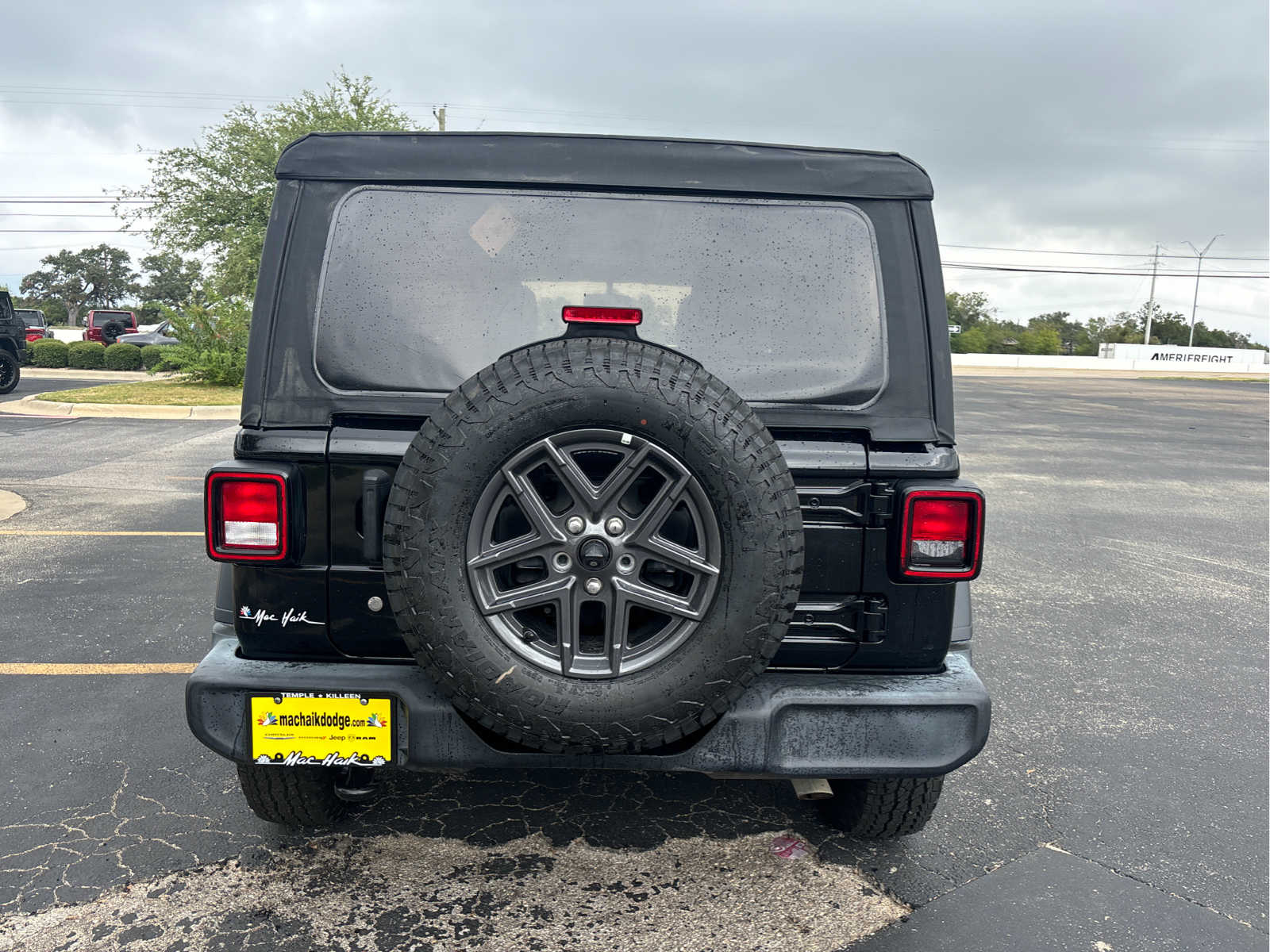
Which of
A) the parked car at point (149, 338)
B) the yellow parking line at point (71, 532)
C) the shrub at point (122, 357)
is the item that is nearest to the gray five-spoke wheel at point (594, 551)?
the yellow parking line at point (71, 532)

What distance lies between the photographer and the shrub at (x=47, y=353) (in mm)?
29453

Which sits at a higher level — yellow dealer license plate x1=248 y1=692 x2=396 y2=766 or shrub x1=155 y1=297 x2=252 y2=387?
shrub x1=155 y1=297 x2=252 y2=387

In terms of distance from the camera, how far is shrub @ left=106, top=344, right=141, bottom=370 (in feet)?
93.9

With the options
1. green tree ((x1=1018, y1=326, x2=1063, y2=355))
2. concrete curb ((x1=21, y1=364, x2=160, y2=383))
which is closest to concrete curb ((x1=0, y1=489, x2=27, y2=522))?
concrete curb ((x1=21, y1=364, x2=160, y2=383))

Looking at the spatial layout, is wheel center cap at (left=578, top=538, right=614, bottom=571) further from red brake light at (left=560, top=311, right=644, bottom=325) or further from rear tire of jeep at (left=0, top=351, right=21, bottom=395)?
rear tire of jeep at (left=0, top=351, right=21, bottom=395)

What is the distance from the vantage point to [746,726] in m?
2.35

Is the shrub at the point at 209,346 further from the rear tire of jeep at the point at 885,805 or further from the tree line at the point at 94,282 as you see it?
the tree line at the point at 94,282

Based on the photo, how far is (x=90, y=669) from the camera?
4.29 metres

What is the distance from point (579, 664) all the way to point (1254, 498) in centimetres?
1070

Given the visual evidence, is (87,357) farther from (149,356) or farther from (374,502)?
→ (374,502)

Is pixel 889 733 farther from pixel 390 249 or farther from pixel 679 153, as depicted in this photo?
pixel 390 249

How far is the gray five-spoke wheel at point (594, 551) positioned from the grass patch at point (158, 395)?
47.4 feet

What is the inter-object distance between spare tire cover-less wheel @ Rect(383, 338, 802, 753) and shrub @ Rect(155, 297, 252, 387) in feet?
62.1

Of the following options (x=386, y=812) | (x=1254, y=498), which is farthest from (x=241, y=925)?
(x=1254, y=498)
